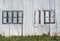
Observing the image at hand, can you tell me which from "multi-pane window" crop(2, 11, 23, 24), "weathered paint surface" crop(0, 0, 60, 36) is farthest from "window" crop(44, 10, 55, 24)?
"multi-pane window" crop(2, 11, 23, 24)

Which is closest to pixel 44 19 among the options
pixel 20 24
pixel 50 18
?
pixel 50 18

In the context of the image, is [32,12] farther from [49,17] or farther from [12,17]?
[12,17]

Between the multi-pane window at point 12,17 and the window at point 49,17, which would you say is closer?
the window at point 49,17

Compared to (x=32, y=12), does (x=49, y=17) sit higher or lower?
lower

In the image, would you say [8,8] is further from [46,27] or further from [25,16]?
[46,27]

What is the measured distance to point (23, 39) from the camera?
10.9m

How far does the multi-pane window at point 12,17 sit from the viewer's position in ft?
40.1

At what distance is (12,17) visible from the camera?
12250mm

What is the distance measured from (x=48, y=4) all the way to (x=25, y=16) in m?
1.22

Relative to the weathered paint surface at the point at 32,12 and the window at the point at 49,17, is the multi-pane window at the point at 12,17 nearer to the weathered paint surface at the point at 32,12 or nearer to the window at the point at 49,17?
the weathered paint surface at the point at 32,12

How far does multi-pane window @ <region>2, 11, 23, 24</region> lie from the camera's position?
12.2 metres

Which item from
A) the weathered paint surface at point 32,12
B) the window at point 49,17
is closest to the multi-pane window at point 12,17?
the weathered paint surface at point 32,12

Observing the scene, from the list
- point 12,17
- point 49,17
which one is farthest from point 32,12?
point 12,17

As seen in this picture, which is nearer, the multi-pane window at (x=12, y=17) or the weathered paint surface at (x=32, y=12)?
the weathered paint surface at (x=32, y=12)
